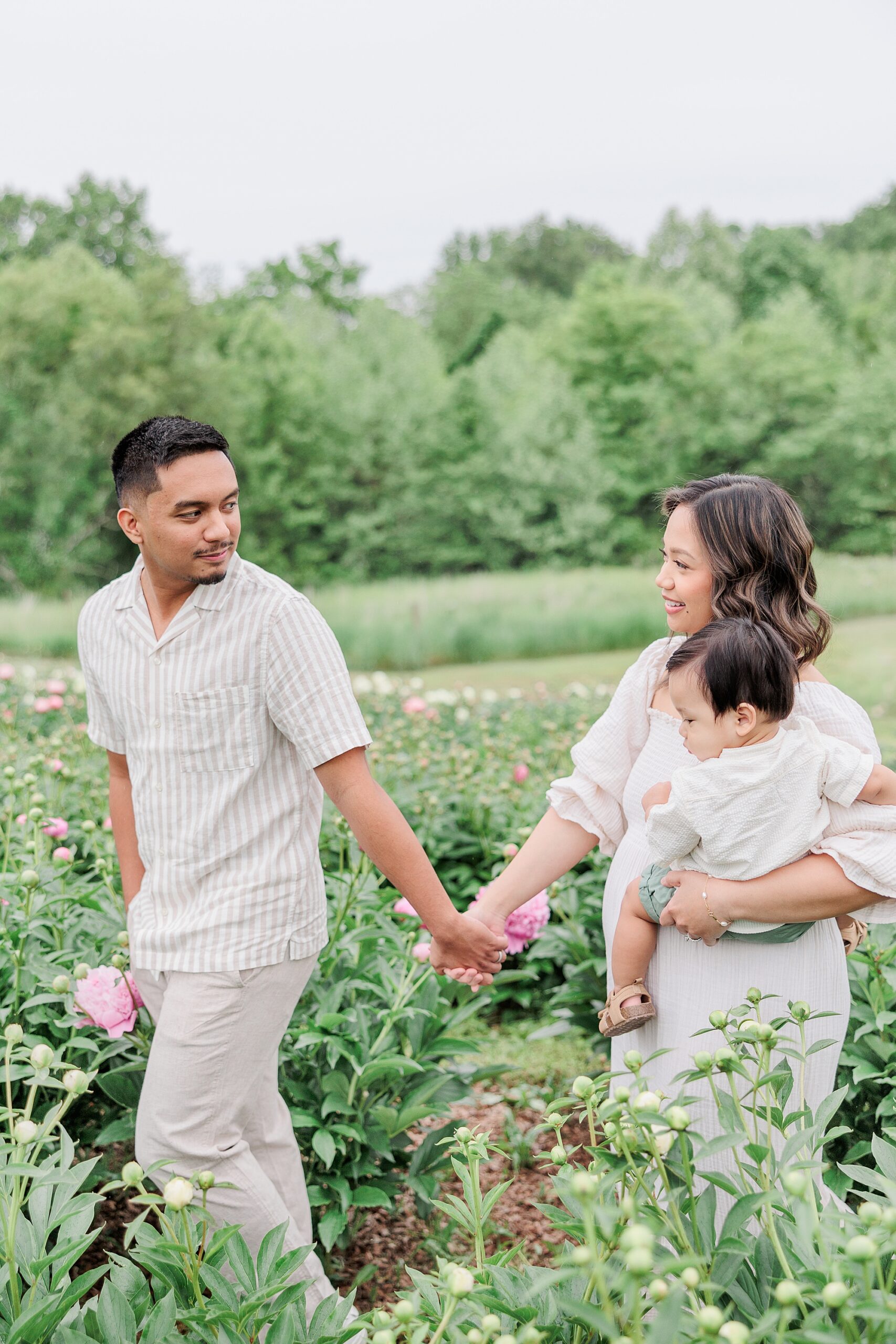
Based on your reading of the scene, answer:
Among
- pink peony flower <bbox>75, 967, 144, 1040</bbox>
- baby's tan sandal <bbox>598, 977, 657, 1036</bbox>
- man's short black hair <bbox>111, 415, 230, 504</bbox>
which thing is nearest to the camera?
baby's tan sandal <bbox>598, 977, 657, 1036</bbox>

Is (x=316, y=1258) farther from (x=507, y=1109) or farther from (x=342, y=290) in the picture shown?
(x=342, y=290)

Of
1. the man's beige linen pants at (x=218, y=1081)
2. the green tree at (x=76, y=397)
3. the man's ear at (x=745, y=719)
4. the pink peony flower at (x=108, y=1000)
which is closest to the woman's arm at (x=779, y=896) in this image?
the man's ear at (x=745, y=719)

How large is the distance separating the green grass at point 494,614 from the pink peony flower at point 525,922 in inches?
467

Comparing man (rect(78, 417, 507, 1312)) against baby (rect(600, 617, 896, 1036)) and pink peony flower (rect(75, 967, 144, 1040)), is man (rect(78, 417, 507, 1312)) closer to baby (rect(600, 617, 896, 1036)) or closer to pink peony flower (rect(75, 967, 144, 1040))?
pink peony flower (rect(75, 967, 144, 1040))

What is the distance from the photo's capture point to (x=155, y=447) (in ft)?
6.62

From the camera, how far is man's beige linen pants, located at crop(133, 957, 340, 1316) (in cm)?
202

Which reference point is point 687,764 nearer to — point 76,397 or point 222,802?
point 222,802

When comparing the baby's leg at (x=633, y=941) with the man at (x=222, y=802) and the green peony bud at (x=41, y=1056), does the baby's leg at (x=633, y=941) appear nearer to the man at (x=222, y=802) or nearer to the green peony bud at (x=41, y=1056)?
the man at (x=222, y=802)

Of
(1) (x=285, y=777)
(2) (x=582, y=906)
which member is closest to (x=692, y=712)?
(1) (x=285, y=777)

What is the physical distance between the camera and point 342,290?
27969 millimetres

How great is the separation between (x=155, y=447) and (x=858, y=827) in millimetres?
1350

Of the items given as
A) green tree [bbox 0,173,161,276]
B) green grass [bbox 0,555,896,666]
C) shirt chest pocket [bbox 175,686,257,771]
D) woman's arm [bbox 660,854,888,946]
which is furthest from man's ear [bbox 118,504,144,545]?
green tree [bbox 0,173,161,276]

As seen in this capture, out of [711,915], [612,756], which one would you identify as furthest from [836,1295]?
[612,756]

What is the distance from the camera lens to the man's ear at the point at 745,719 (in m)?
1.74
